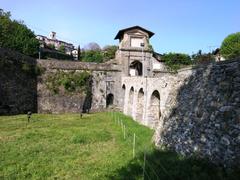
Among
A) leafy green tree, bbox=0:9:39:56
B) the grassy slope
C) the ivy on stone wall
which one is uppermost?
leafy green tree, bbox=0:9:39:56

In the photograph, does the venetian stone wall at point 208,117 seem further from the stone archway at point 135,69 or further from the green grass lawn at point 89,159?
the stone archway at point 135,69

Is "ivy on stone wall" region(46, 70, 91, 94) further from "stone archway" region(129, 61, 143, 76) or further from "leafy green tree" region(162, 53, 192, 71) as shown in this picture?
"leafy green tree" region(162, 53, 192, 71)

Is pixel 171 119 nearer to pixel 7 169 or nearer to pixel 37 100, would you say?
pixel 7 169

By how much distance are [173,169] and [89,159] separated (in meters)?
4.34

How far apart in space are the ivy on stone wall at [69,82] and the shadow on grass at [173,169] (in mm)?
21404

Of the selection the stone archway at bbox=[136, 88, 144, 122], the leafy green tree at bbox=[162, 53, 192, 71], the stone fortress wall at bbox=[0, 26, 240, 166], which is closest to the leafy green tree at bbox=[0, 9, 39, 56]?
the stone fortress wall at bbox=[0, 26, 240, 166]

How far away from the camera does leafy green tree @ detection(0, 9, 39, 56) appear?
43.3 meters

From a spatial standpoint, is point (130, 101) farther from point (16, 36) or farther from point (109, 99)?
point (16, 36)

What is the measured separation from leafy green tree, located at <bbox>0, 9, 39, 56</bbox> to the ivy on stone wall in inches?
631

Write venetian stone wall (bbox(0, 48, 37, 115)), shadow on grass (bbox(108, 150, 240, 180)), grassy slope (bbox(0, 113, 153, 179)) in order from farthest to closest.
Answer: venetian stone wall (bbox(0, 48, 37, 115)) < grassy slope (bbox(0, 113, 153, 179)) < shadow on grass (bbox(108, 150, 240, 180))

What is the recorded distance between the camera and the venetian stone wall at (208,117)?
9320 millimetres

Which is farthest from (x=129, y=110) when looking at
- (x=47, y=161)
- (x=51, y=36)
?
(x=51, y=36)

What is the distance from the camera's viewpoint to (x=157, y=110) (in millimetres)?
21469

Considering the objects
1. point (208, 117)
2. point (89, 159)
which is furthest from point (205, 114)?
point (89, 159)
